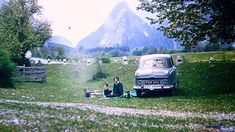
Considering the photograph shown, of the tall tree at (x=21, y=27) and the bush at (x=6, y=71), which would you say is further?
the tall tree at (x=21, y=27)

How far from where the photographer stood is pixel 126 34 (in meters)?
31.2

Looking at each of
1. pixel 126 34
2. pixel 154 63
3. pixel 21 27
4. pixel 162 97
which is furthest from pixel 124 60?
pixel 21 27

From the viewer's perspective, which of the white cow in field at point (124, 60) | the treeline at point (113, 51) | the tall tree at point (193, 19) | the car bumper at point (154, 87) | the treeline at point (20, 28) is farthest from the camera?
the treeline at point (20, 28)

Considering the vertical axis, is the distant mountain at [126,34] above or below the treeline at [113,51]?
above

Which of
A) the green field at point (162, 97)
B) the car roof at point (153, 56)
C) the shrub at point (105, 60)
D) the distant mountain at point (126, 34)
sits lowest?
the green field at point (162, 97)

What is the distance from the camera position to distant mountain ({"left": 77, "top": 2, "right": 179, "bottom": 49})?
97.9 ft

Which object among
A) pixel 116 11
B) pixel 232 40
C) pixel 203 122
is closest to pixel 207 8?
pixel 232 40

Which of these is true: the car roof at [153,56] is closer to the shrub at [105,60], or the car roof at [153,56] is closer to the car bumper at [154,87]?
the car bumper at [154,87]

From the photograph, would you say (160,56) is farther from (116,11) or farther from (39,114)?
(39,114)

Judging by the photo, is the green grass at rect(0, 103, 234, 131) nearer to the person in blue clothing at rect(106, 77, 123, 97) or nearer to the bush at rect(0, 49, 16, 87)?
the person in blue clothing at rect(106, 77, 123, 97)

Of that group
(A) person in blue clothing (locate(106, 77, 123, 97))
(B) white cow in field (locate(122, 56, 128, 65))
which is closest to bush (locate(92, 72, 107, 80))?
(B) white cow in field (locate(122, 56, 128, 65))

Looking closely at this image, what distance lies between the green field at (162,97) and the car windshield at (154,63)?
2381 millimetres

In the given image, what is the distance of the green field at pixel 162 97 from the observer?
1912cm

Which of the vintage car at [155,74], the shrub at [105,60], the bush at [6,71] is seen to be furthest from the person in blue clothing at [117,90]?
the shrub at [105,60]
